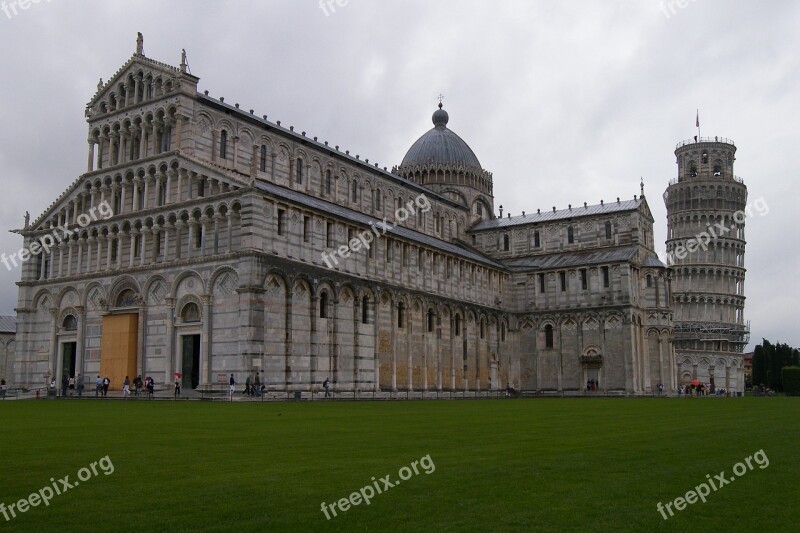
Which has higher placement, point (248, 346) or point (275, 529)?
point (248, 346)

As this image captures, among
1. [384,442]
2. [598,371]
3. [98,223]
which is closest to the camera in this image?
[384,442]

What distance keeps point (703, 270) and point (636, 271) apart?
39.3 meters

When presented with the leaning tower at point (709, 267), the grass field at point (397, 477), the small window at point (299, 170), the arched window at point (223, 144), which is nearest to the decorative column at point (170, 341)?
Answer: the arched window at point (223, 144)

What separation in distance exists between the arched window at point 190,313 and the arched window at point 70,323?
35.3 feet

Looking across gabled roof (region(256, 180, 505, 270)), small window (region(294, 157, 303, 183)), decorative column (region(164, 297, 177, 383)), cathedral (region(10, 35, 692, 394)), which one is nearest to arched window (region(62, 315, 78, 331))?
→ cathedral (region(10, 35, 692, 394))

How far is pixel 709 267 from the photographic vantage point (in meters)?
108

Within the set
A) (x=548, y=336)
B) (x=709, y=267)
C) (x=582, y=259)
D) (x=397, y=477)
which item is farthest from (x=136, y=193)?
(x=709, y=267)

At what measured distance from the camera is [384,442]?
17641 millimetres

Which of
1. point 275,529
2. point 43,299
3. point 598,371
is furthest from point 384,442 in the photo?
point 598,371

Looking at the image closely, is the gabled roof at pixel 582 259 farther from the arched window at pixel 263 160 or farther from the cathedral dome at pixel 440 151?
the arched window at pixel 263 160

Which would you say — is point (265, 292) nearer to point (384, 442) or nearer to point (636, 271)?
point (384, 442)

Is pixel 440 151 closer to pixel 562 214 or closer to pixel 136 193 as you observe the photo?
pixel 562 214

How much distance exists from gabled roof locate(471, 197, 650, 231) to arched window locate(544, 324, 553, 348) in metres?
11.3

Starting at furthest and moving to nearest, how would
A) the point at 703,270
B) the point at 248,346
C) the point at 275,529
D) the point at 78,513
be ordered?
1. the point at 703,270
2. the point at 248,346
3. the point at 78,513
4. the point at 275,529
